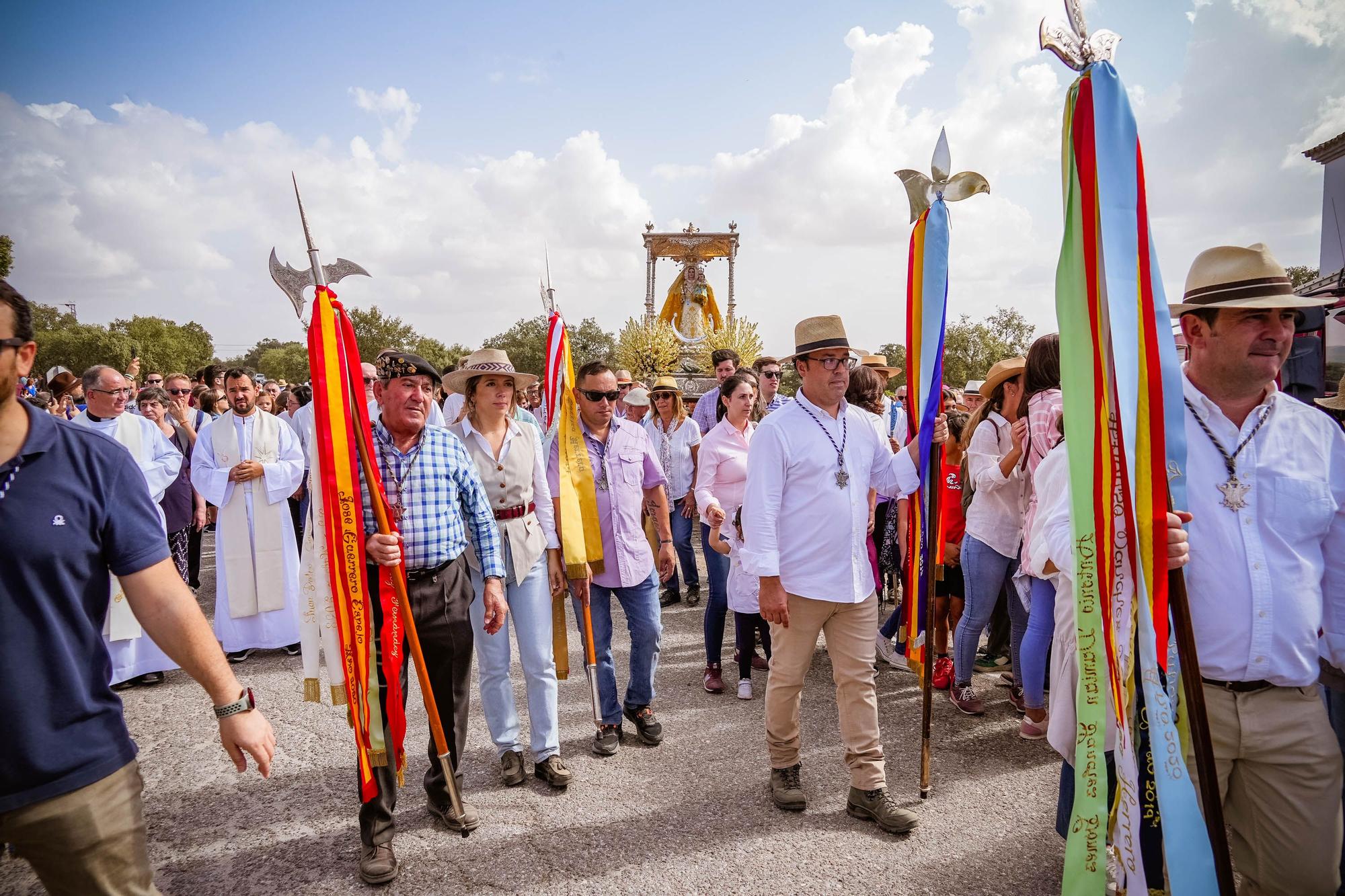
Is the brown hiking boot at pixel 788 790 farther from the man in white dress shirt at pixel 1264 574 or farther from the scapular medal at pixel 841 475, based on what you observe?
the man in white dress shirt at pixel 1264 574

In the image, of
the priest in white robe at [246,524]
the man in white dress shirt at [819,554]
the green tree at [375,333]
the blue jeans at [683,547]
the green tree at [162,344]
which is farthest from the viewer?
the green tree at [162,344]

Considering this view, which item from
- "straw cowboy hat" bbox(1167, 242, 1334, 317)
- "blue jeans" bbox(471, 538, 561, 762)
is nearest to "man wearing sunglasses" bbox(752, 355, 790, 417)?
"blue jeans" bbox(471, 538, 561, 762)

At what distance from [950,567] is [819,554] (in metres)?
2.10

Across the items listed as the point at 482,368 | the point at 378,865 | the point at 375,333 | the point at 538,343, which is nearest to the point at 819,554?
the point at 482,368

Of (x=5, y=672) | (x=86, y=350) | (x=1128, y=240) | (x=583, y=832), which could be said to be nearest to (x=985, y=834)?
(x=583, y=832)

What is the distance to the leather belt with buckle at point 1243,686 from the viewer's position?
2.05 meters

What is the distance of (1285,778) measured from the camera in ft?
6.68

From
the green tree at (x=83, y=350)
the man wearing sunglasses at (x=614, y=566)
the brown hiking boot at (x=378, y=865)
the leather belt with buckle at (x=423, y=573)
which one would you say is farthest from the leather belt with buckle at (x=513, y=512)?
the green tree at (x=83, y=350)

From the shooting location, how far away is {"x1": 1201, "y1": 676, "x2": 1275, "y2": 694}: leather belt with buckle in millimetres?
2055

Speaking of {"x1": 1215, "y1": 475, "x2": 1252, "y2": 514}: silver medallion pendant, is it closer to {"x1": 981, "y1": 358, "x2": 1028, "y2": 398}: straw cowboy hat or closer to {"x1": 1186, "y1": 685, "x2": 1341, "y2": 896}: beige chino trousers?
{"x1": 1186, "y1": 685, "x2": 1341, "y2": 896}: beige chino trousers

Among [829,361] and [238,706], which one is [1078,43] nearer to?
[829,361]

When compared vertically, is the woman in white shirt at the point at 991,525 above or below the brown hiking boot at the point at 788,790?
above

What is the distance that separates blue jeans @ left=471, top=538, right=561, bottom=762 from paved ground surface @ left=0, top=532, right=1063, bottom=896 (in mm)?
259

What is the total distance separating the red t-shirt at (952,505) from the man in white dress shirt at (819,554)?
1.79 meters
